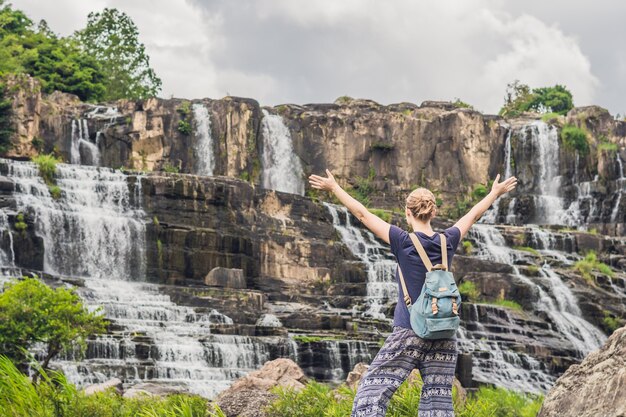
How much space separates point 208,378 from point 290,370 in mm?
8637

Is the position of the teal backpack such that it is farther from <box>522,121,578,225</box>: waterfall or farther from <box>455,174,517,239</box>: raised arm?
<box>522,121,578,225</box>: waterfall

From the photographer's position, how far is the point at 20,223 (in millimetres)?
33844

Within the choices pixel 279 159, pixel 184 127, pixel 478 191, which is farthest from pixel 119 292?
pixel 478 191

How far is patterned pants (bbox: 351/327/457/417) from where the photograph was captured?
20.6 ft

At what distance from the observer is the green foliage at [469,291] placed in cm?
3688

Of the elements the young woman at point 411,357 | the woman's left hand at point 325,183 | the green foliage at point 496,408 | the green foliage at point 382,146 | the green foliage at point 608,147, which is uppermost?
the green foliage at point 382,146

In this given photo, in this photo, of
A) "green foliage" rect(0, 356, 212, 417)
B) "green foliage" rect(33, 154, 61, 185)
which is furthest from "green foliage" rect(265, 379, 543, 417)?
"green foliage" rect(33, 154, 61, 185)

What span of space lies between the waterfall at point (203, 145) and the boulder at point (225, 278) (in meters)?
15.3

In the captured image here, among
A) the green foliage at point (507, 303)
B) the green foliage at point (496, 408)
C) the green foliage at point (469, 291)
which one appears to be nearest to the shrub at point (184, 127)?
the green foliage at point (469, 291)

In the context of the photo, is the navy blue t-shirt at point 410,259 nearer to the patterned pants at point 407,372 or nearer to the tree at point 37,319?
the patterned pants at point 407,372

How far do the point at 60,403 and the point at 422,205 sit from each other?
4757mm

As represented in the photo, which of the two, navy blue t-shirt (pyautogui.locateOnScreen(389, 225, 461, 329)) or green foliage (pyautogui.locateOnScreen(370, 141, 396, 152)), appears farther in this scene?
green foliage (pyautogui.locateOnScreen(370, 141, 396, 152))

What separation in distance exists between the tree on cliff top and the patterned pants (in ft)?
240

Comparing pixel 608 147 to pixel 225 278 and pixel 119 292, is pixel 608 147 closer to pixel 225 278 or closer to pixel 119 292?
pixel 225 278
